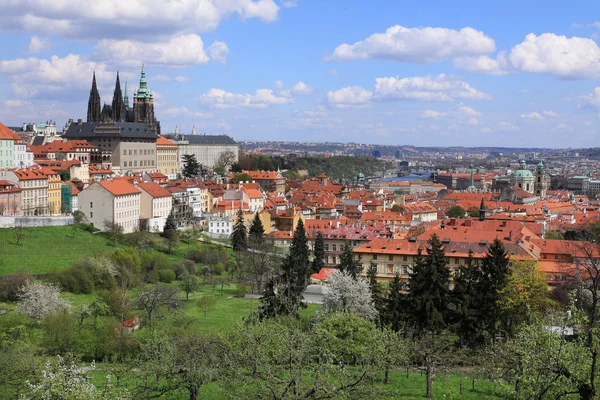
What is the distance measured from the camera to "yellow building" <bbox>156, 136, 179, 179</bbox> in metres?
143

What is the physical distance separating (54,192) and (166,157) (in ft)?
200

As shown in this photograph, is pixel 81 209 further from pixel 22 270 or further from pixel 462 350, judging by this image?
pixel 462 350

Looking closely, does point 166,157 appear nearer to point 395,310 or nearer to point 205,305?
point 205,305

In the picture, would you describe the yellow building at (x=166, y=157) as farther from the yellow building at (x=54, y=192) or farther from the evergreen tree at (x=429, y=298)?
the evergreen tree at (x=429, y=298)

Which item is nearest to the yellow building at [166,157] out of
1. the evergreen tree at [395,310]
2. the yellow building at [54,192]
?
the yellow building at [54,192]

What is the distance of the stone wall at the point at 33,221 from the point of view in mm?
72375

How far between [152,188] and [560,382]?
7499cm

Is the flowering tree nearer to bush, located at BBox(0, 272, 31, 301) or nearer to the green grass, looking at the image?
bush, located at BBox(0, 272, 31, 301)

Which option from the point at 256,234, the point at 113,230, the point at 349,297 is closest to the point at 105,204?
the point at 113,230

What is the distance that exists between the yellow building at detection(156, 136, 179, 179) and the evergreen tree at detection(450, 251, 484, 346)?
104 meters

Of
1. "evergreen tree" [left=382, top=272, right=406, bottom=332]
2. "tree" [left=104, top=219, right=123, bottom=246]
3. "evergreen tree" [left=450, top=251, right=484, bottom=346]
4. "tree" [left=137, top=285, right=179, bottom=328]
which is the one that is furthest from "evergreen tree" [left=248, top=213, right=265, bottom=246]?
"evergreen tree" [left=450, top=251, right=484, bottom=346]

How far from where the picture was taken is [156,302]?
150 ft

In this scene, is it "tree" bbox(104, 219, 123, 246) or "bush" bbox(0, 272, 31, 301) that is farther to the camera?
"tree" bbox(104, 219, 123, 246)

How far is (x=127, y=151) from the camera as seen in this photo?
12800cm
